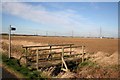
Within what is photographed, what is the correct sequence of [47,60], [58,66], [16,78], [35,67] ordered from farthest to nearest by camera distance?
[47,60] < [58,66] < [35,67] < [16,78]

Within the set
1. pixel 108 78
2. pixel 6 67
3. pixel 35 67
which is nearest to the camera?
pixel 108 78

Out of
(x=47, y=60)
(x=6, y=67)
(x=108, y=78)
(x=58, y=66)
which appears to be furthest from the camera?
(x=47, y=60)

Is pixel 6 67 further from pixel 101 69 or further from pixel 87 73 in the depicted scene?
pixel 101 69

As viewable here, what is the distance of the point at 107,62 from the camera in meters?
13.8

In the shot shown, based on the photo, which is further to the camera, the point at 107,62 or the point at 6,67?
the point at 107,62

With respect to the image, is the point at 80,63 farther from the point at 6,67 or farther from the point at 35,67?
the point at 6,67

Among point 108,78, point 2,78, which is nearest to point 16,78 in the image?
point 2,78

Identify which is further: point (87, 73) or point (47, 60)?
point (47, 60)

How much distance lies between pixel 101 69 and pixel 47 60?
427cm

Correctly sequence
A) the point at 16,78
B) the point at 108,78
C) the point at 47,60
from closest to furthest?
the point at 16,78 → the point at 108,78 → the point at 47,60

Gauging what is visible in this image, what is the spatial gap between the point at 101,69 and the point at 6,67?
511cm

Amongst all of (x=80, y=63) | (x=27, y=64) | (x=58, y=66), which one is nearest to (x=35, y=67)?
(x=27, y=64)

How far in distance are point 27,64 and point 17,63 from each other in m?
0.71

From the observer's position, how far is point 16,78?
30.9 feet
